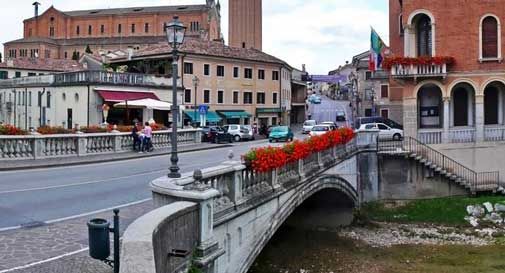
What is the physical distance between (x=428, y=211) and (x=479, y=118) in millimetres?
7456

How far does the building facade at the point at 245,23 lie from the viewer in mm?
87312

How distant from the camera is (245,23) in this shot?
8794 cm

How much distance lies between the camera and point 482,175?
105ft

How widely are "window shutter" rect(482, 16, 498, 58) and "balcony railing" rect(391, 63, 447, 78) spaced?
2.70m

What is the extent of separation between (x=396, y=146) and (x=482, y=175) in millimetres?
5541

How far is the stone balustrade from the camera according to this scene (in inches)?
903

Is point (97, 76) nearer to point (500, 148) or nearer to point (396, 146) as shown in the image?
point (396, 146)

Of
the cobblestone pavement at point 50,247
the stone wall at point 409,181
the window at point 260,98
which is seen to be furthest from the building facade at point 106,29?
the cobblestone pavement at point 50,247

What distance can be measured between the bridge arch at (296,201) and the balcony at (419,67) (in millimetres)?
9409

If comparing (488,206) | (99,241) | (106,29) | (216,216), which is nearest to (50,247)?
(99,241)

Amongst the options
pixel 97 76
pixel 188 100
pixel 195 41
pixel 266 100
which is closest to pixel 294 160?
pixel 97 76

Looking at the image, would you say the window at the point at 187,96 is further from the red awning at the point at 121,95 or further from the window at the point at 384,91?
the window at the point at 384,91

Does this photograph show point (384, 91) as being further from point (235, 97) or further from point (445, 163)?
point (445, 163)

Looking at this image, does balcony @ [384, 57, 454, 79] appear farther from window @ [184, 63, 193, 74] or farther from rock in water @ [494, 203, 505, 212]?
window @ [184, 63, 193, 74]
